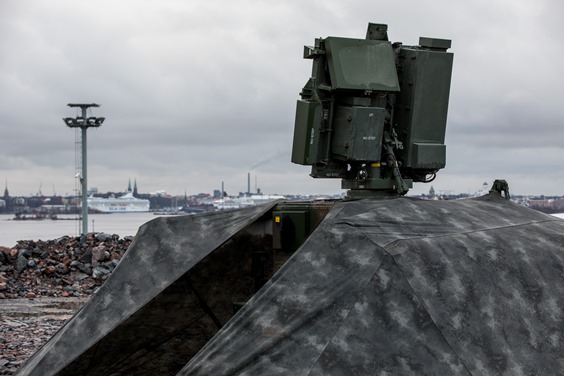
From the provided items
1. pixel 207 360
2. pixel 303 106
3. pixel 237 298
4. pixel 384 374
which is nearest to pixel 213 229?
pixel 237 298

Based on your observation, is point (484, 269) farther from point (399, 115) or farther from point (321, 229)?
point (399, 115)

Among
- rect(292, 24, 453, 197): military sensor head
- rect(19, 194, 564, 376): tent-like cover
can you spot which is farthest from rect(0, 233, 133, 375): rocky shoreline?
rect(292, 24, 453, 197): military sensor head

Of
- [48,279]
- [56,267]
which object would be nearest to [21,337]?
[48,279]

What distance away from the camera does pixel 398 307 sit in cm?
700

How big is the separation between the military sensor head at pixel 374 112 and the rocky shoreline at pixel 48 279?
592 cm

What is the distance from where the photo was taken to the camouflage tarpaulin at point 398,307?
6.76 metres

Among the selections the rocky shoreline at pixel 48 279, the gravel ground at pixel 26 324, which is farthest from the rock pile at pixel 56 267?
the gravel ground at pixel 26 324

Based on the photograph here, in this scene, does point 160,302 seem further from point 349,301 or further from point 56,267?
point 56,267

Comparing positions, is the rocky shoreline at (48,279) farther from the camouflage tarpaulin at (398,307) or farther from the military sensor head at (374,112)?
the camouflage tarpaulin at (398,307)

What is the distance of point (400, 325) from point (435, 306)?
378 millimetres

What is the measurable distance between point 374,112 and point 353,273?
8.91 feet

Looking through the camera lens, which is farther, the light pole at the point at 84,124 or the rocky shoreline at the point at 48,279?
the light pole at the point at 84,124

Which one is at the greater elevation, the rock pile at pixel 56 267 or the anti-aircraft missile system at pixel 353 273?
the anti-aircraft missile system at pixel 353 273

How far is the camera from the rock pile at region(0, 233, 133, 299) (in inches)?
786
